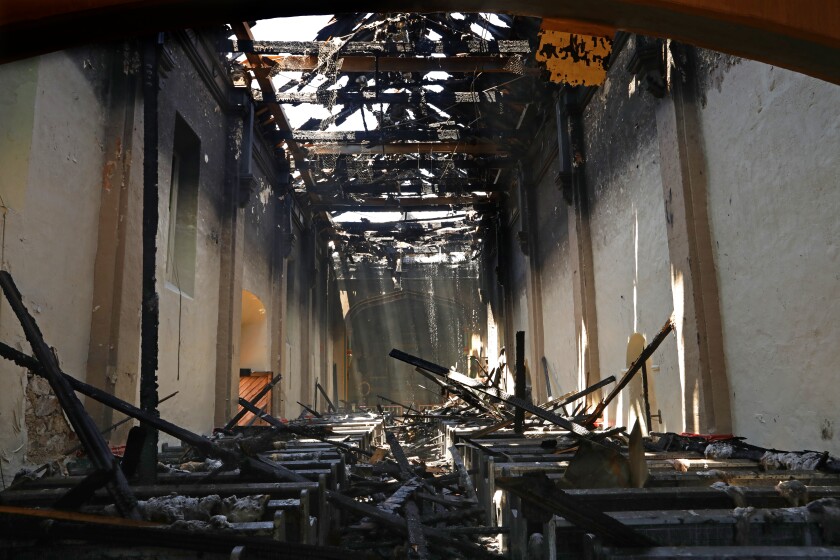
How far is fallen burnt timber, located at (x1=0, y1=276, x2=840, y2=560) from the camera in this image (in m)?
2.62

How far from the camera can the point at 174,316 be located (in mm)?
8719

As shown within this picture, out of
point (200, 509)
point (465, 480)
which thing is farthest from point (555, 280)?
point (200, 509)

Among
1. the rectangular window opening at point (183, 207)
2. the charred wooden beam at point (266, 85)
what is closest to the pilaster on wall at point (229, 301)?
the charred wooden beam at point (266, 85)

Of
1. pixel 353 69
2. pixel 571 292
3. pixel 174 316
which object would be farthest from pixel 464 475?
pixel 353 69

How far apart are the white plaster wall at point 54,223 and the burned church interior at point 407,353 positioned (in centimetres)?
3

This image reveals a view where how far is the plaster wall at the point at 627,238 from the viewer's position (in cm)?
797

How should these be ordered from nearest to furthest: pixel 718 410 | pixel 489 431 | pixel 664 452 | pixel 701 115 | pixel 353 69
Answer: pixel 664 452 < pixel 718 410 < pixel 701 115 < pixel 489 431 < pixel 353 69

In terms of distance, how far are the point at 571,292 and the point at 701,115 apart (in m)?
5.56

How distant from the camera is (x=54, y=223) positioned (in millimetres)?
5785

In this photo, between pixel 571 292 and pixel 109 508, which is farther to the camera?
pixel 571 292

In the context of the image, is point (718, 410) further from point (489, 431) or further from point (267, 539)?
point (267, 539)

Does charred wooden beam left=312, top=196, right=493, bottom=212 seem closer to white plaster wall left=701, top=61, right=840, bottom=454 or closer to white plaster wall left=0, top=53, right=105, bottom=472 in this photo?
white plaster wall left=0, top=53, right=105, bottom=472

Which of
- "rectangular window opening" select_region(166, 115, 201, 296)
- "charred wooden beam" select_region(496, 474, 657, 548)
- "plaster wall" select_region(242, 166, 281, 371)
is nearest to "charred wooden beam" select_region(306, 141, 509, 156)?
"plaster wall" select_region(242, 166, 281, 371)

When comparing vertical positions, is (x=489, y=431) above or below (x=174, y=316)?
below
